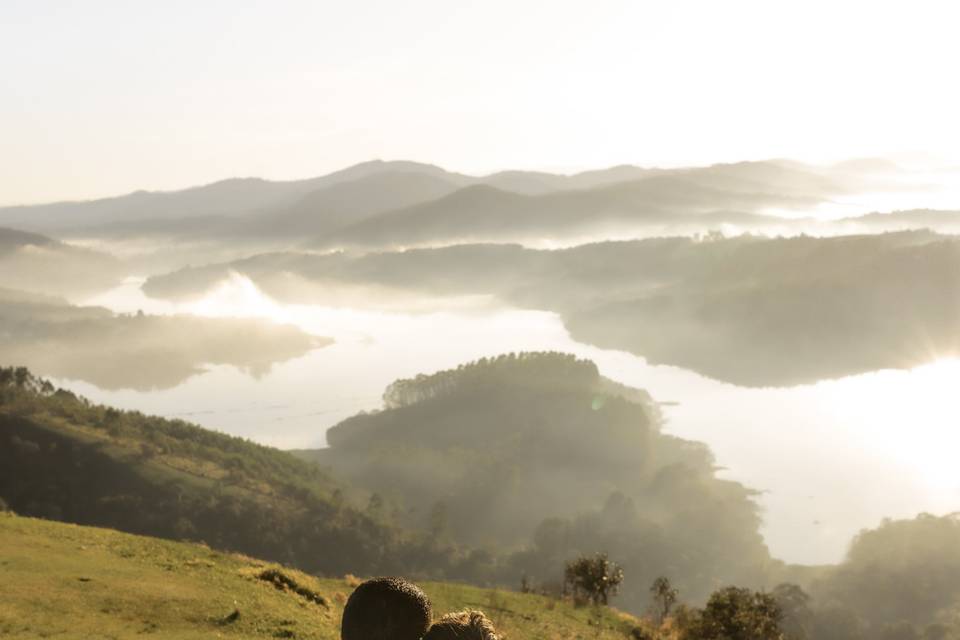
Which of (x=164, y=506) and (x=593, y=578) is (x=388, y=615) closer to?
(x=593, y=578)

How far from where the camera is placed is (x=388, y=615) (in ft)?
86.0

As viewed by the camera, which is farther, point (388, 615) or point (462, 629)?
point (388, 615)

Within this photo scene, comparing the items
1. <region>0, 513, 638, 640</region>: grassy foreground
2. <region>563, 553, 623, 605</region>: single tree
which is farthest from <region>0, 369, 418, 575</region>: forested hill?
<region>0, 513, 638, 640</region>: grassy foreground

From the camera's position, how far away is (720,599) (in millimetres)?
62562

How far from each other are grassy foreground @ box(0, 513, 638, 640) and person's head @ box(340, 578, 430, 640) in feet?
48.9

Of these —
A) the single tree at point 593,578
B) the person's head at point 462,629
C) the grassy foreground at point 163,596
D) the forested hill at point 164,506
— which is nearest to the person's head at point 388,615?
the person's head at point 462,629

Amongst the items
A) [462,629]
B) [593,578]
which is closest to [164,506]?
[593,578]

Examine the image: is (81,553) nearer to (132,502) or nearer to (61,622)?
(61,622)

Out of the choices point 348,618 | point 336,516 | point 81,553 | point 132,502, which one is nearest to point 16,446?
point 132,502

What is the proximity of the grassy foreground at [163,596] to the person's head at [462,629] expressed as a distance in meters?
17.8

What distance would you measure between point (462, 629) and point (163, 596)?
2522 cm

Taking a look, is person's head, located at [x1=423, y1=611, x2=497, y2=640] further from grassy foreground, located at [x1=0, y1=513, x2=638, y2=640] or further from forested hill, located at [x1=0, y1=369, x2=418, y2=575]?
forested hill, located at [x1=0, y1=369, x2=418, y2=575]

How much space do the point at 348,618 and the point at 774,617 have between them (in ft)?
173

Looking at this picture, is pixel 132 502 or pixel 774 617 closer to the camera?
pixel 774 617
